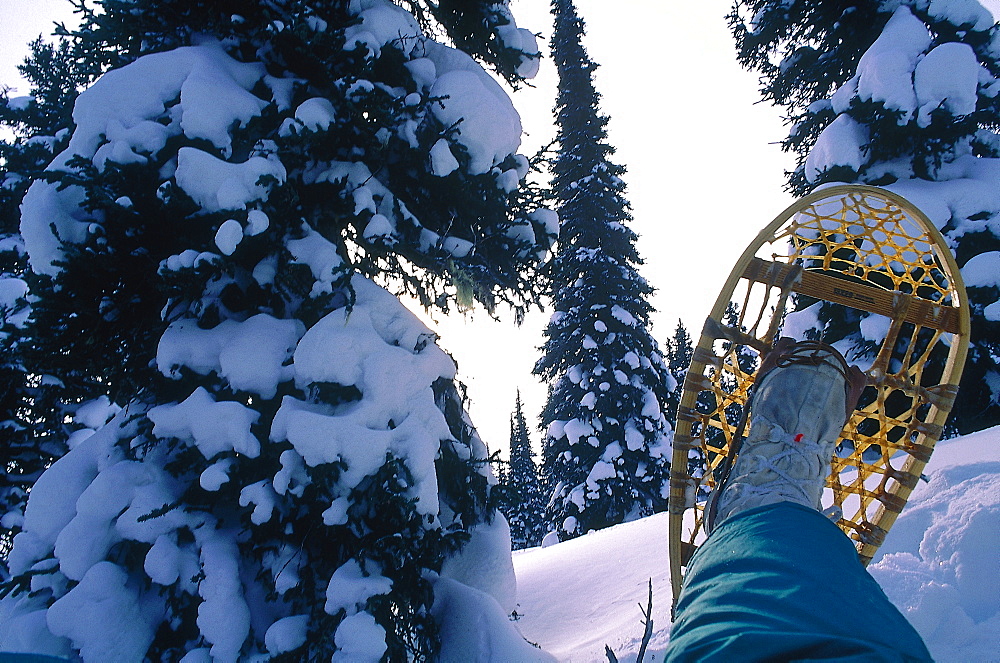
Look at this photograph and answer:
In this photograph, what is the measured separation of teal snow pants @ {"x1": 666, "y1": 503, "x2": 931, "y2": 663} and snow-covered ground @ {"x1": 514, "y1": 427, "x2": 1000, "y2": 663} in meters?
1.28

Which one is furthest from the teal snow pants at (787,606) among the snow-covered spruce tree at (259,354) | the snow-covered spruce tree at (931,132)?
the snow-covered spruce tree at (931,132)

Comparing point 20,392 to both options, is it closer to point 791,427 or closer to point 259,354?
point 259,354

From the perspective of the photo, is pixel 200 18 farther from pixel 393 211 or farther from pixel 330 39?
pixel 393 211

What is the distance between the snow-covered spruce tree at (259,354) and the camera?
2482 mm

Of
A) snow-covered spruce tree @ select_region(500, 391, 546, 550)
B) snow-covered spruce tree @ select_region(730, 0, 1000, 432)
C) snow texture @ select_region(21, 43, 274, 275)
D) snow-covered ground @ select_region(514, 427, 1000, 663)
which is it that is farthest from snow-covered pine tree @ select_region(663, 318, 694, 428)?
snow texture @ select_region(21, 43, 274, 275)

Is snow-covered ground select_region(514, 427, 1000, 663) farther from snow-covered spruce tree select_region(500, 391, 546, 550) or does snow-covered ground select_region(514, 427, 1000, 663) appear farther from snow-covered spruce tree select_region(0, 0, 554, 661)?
snow-covered spruce tree select_region(500, 391, 546, 550)

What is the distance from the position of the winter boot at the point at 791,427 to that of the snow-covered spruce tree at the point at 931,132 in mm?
4025

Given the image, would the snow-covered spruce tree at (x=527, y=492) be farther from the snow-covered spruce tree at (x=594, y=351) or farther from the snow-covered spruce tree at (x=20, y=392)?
the snow-covered spruce tree at (x=20, y=392)

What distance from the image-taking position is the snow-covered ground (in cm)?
232

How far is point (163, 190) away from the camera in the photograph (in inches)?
107

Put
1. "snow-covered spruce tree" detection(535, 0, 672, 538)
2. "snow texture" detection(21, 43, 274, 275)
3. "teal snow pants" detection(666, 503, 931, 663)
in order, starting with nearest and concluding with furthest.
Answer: "teal snow pants" detection(666, 503, 931, 663), "snow texture" detection(21, 43, 274, 275), "snow-covered spruce tree" detection(535, 0, 672, 538)

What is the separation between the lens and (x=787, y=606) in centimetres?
124

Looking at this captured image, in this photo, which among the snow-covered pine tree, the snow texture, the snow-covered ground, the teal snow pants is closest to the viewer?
the teal snow pants

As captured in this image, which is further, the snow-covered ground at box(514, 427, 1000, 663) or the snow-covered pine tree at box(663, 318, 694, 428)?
the snow-covered pine tree at box(663, 318, 694, 428)
